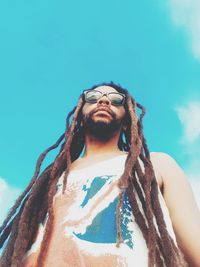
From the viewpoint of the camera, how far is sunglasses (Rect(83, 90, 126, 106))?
373 cm

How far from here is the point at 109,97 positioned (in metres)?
3.73

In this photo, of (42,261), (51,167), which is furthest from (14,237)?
(51,167)

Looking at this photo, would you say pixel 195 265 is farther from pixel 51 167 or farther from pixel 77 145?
pixel 77 145

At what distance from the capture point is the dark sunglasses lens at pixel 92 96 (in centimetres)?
376

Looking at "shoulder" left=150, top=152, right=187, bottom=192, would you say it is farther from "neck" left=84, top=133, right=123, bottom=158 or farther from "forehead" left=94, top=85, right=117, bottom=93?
"forehead" left=94, top=85, right=117, bottom=93

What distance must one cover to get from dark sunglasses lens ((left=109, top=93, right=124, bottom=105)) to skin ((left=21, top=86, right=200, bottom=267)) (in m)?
0.04

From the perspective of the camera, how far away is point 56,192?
3.11 meters

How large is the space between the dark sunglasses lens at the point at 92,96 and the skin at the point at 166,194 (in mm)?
48

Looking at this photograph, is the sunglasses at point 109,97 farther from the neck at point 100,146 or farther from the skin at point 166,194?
the neck at point 100,146

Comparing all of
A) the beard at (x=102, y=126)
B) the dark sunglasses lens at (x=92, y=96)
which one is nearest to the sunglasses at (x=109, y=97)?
the dark sunglasses lens at (x=92, y=96)

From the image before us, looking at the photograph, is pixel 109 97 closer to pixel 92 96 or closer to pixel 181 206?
pixel 92 96

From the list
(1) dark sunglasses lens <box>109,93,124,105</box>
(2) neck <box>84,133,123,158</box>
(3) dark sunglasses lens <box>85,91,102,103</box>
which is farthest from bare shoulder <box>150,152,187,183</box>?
(3) dark sunglasses lens <box>85,91,102,103</box>

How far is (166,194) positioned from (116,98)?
99cm

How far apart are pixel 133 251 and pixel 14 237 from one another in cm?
85
